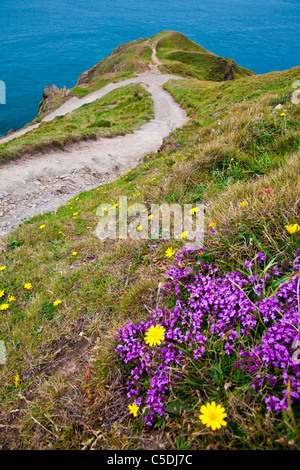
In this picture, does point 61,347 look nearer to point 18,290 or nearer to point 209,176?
point 18,290

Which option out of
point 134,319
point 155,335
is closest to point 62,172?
point 134,319

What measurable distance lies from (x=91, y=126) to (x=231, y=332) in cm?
2666

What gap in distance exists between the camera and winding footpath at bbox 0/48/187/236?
1042 cm

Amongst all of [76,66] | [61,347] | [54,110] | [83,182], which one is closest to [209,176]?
[61,347]

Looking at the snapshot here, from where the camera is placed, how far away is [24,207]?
1046cm

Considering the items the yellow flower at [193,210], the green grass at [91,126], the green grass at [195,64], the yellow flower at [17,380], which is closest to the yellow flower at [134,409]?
the yellow flower at [17,380]

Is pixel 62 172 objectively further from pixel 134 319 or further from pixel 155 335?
pixel 155 335

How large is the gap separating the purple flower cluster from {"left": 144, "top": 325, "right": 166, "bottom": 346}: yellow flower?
3.3 inches

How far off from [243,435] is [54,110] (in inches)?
2347

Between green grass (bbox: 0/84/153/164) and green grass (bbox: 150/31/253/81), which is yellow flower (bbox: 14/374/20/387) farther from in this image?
green grass (bbox: 150/31/253/81)

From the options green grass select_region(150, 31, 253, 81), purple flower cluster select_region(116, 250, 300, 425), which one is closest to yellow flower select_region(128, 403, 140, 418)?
purple flower cluster select_region(116, 250, 300, 425)

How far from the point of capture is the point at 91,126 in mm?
24766

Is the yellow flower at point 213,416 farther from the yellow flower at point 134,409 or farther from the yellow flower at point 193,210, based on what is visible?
the yellow flower at point 193,210

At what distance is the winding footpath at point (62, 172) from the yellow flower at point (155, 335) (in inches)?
298
